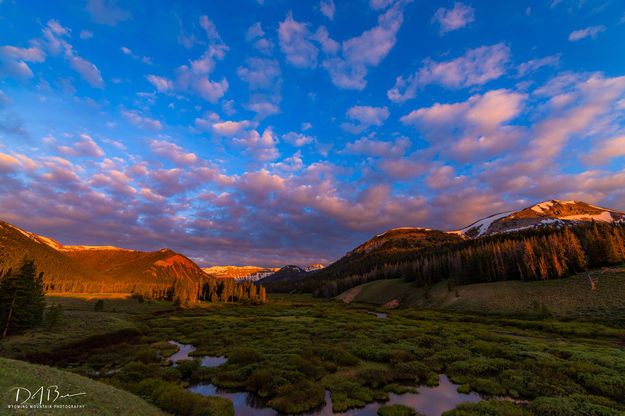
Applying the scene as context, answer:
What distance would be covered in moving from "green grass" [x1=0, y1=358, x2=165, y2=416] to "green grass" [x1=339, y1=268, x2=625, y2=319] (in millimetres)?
88837

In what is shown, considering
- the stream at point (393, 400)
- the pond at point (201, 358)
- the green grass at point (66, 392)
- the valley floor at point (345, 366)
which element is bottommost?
the pond at point (201, 358)

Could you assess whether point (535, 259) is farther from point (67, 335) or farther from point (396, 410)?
point (67, 335)

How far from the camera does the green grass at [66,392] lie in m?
12.7

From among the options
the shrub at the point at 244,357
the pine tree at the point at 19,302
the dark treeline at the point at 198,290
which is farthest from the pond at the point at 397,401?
the dark treeline at the point at 198,290

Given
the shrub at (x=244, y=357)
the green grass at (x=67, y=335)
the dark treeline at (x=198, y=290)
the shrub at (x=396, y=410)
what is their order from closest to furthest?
the shrub at (x=396, y=410), the shrub at (x=244, y=357), the green grass at (x=67, y=335), the dark treeline at (x=198, y=290)

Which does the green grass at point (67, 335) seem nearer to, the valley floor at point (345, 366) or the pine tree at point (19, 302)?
the valley floor at point (345, 366)

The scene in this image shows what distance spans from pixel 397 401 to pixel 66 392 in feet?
71.3

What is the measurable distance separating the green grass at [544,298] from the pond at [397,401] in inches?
2584

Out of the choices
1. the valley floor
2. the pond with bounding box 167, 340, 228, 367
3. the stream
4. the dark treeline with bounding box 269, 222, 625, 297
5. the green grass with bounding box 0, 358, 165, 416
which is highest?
the dark treeline with bounding box 269, 222, 625, 297

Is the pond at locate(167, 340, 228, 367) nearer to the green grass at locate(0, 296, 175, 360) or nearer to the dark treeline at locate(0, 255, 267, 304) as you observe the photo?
the green grass at locate(0, 296, 175, 360)

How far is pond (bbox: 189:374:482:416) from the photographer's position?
20.4 m

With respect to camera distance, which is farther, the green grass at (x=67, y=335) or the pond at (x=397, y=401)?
the green grass at (x=67, y=335)

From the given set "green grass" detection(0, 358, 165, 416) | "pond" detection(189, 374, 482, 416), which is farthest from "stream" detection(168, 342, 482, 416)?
"green grass" detection(0, 358, 165, 416)

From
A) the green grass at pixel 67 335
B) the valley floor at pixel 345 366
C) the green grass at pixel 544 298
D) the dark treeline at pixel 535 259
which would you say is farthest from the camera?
the dark treeline at pixel 535 259
